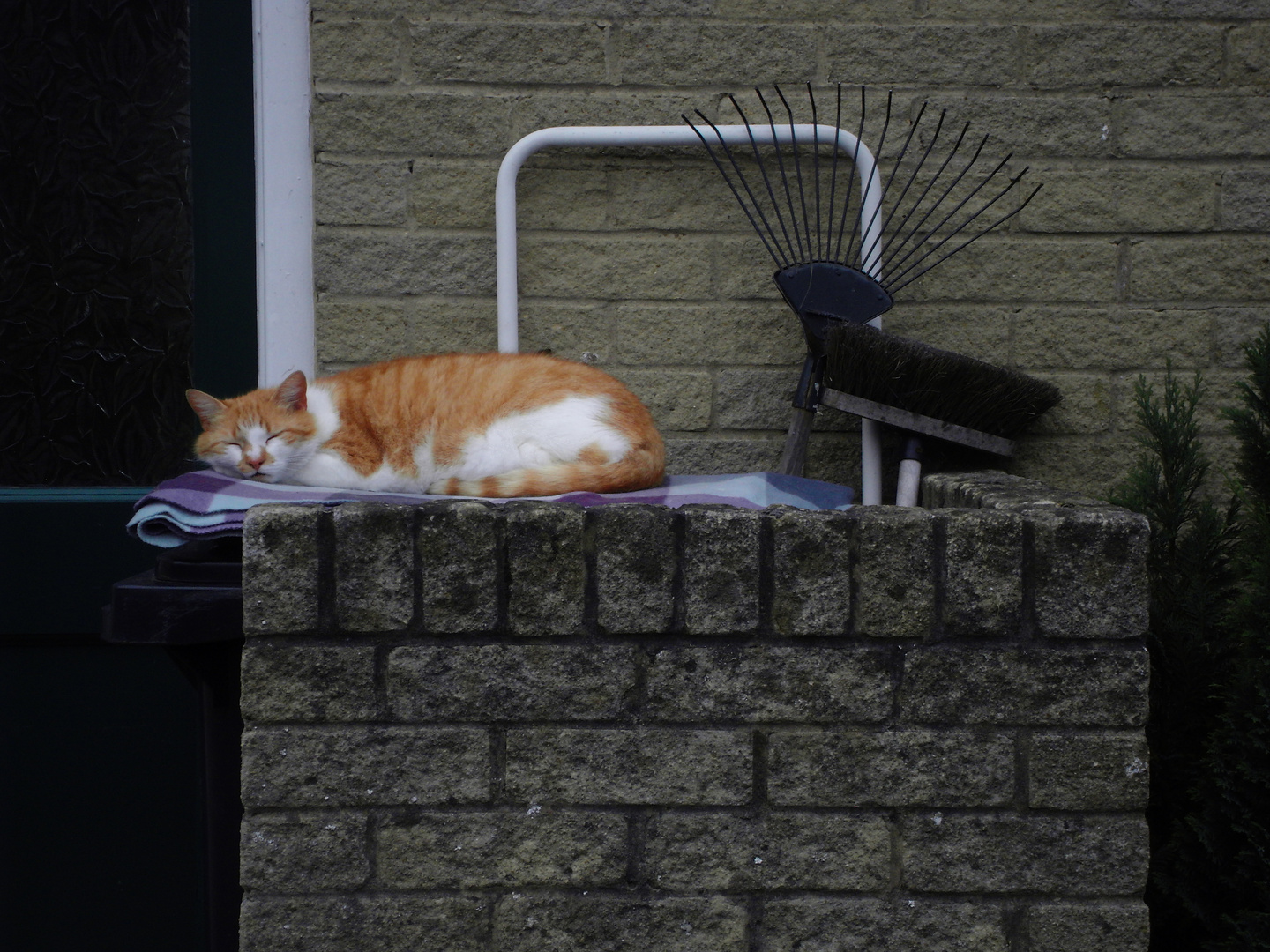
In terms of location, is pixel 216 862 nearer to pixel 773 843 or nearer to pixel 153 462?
pixel 773 843

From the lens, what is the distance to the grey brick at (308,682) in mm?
1402

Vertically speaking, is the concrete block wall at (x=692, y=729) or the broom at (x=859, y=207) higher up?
the broom at (x=859, y=207)

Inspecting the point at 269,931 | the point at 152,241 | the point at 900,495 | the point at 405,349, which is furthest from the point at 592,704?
the point at 152,241

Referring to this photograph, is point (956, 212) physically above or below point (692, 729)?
above

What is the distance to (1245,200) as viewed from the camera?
8.19 ft

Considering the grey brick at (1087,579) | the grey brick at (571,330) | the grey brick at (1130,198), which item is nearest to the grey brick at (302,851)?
the grey brick at (1087,579)

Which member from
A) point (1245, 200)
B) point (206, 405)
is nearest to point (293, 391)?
point (206, 405)

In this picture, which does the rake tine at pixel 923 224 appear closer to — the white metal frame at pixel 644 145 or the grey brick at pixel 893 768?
the white metal frame at pixel 644 145

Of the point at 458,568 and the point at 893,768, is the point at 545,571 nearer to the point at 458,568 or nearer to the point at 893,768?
the point at 458,568

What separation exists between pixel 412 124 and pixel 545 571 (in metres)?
1.55

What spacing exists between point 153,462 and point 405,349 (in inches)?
29.8

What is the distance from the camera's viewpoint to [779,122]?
8.23 ft

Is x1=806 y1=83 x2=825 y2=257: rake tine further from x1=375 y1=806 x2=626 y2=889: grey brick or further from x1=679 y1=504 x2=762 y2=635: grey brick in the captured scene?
x1=375 y1=806 x2=626 y2=889: grey brick

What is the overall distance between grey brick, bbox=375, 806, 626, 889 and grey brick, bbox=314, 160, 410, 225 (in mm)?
1614
